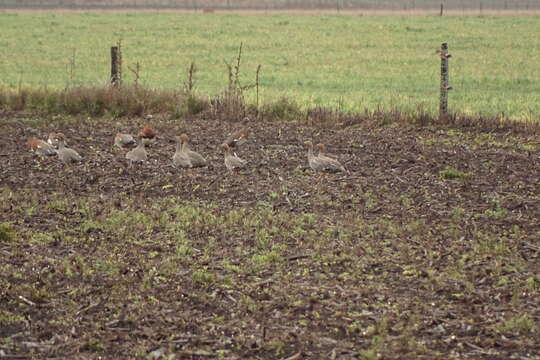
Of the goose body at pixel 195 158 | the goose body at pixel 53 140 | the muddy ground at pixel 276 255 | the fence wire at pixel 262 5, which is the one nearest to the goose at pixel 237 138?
the muddy ground at pixel 276 255

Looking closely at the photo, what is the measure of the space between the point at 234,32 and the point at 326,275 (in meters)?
41.3

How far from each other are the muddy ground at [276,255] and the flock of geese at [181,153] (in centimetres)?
16

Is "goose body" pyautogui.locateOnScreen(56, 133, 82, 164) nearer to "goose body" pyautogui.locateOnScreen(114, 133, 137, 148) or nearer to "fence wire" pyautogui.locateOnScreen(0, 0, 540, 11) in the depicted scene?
"goose body" pyautogui.locateOnScreen(114, 133, 137, 148)

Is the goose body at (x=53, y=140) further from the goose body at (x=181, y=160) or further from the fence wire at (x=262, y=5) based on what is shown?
the fence wire at (x=262, y=5)

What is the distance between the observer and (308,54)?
38438 millimetres

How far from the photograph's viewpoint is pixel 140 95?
59.8 feet

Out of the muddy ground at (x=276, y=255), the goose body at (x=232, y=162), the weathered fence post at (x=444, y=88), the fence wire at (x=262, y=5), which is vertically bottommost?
the muddy ground at (x=276, y=255)

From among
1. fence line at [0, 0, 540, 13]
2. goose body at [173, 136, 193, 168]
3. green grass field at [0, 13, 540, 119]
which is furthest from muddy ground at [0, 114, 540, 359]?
fence line at [0, 0, 540, 13]

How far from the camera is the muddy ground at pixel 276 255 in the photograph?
726cm

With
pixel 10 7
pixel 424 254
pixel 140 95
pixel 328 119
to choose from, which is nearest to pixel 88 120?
pixel 140 95

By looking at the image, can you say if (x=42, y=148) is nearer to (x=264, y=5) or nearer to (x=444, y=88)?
(x=444, y=88)

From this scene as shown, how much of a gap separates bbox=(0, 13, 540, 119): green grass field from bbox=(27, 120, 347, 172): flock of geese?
554 cm

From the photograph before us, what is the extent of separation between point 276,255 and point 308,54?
2989cm

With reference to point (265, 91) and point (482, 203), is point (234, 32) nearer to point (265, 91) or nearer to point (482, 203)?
point (265, 91)
